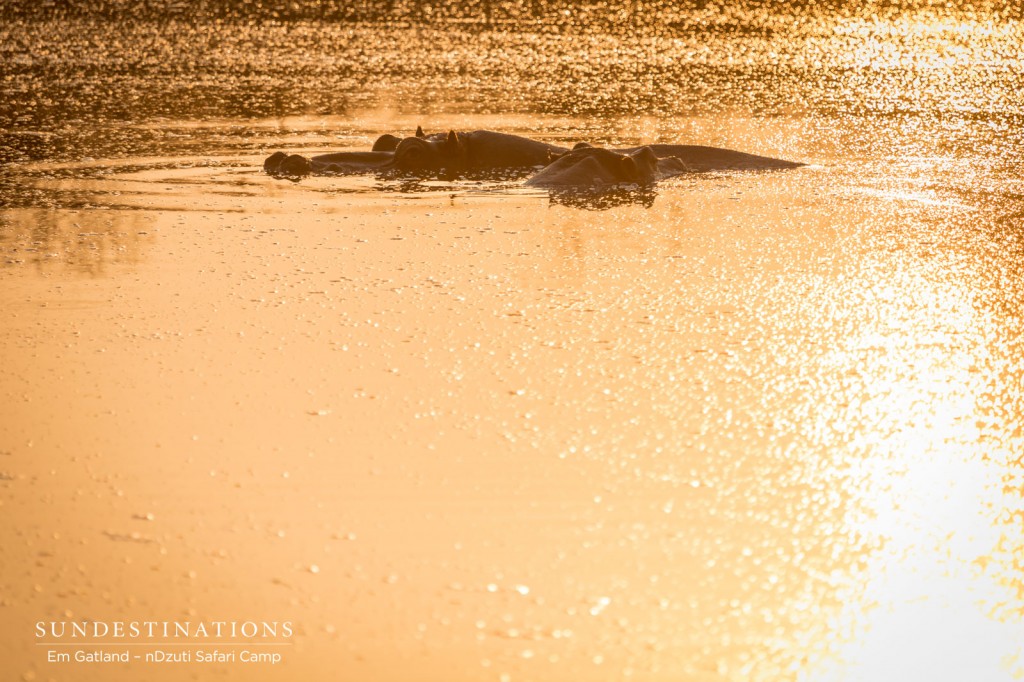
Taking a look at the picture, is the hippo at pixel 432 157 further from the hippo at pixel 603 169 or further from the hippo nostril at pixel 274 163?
the hippo at pixel 603 169

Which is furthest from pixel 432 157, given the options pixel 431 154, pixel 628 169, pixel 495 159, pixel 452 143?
pixel 628 169

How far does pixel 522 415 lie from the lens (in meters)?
5.36

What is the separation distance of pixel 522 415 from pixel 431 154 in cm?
642

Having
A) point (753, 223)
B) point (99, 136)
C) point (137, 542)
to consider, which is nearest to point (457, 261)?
point (753, 223)

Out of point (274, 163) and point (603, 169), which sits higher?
point (274, 163)

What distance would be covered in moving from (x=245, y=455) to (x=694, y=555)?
1710 millimetres

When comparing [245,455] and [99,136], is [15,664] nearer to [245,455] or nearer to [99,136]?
[245,455]

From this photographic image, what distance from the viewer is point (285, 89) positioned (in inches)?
650

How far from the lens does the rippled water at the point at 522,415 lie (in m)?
3.86

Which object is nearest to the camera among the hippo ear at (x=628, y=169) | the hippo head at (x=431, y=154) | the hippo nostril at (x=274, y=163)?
the hippo ear at (x=628, y=169)

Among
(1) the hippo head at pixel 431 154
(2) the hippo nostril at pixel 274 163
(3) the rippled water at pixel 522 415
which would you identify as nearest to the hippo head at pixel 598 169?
(3) the rippled water at pixel 522 415

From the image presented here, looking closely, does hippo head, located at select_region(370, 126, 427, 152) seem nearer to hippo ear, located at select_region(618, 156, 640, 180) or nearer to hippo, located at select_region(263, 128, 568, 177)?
hippo, located at select_region(263, 128, 568, 177)

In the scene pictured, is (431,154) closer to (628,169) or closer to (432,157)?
(432,157)

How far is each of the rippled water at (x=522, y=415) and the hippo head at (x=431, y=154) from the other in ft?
1.95
